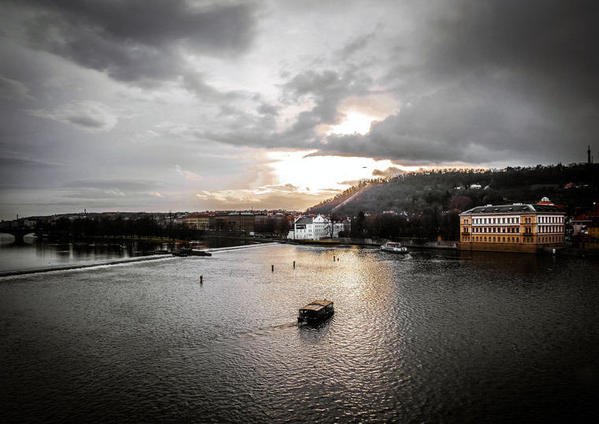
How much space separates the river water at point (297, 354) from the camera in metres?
15.0

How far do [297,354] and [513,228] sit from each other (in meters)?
68.7

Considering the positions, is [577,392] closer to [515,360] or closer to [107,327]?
[515,360]

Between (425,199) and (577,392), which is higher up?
(425,199)

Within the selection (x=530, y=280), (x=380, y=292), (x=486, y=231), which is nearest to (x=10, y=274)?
(x=380, y=292)

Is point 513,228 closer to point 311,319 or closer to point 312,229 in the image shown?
point 311,319

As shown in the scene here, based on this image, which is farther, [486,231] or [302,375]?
[486,231]

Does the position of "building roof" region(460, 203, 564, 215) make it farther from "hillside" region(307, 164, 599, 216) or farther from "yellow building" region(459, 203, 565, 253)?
"hillside" region(307, 164, 599, 216)

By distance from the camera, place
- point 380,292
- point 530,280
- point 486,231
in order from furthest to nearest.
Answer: point 486,231 < point 530,280 < point 380,292

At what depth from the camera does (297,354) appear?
20312 mm

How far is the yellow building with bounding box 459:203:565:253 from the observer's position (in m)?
71.1

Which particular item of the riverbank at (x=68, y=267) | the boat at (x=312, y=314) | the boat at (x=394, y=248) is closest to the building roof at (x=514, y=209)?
the boat at (x=394, y=248)

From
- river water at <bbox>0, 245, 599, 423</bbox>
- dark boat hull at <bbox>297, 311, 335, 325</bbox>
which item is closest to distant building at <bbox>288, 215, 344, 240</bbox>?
river water at <bbox>0, 245, 599, 423</bbox>

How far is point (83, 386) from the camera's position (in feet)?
54.9

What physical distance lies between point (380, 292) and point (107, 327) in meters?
23.9
